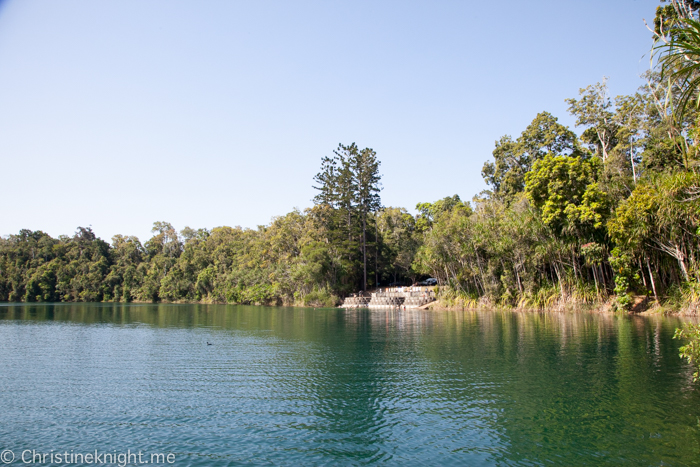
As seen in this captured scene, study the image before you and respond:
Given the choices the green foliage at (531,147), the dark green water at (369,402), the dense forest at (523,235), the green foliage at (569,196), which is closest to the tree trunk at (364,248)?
the dense forest at (523,235)

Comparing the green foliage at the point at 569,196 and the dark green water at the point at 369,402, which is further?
the green foliage at the point at 569,196

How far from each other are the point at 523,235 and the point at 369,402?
32867 mm

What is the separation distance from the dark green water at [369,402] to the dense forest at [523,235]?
19.3 feet

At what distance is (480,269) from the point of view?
1844 inches

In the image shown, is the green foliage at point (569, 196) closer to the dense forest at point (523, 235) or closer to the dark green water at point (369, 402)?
the dense forest at point (523, 235)

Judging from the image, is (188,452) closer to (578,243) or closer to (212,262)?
(578,243)

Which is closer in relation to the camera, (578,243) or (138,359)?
(138,359)

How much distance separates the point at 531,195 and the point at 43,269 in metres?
112

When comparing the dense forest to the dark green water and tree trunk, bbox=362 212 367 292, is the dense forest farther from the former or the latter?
the dark green water

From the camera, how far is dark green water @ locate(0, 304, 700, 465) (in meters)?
8.82

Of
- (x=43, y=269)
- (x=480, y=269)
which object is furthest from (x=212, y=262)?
(x=480, y=269)

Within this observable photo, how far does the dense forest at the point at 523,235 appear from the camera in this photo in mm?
28484

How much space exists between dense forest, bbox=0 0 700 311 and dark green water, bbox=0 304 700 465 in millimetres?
5879

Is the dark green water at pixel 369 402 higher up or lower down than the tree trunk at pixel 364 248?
lower down
